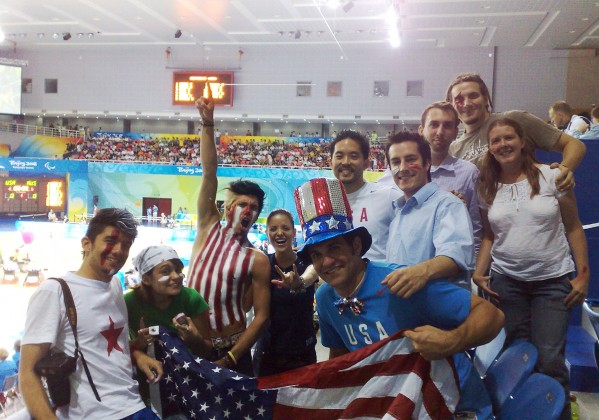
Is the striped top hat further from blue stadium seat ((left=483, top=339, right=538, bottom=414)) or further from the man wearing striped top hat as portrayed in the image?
blue stadium seat ((left=483, top=339, right=538, bottom=414))

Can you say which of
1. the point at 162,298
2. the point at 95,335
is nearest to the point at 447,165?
the point at 162,298

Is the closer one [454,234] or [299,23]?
[454,234]

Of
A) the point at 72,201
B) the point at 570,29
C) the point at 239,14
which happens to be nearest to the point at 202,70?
the point at 239,14

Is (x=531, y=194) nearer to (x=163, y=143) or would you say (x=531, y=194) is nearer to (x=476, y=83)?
(x=476, y=83)

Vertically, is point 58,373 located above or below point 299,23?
below

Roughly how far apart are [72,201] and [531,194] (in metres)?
21.5

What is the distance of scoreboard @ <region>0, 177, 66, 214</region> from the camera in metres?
19.1

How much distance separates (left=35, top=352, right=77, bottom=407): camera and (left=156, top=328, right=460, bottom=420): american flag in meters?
0.32

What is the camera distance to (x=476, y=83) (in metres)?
2.54

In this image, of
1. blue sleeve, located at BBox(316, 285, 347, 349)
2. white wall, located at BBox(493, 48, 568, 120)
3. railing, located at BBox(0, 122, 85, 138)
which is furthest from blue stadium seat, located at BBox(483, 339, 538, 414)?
railing, located at BBox(0, 122, 85, 138)

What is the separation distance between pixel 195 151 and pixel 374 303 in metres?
21.2

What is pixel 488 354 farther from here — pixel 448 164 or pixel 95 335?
pixel 95 335

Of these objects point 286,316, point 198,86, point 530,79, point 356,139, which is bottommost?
point 286,316

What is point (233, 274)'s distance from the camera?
2.22 meters
